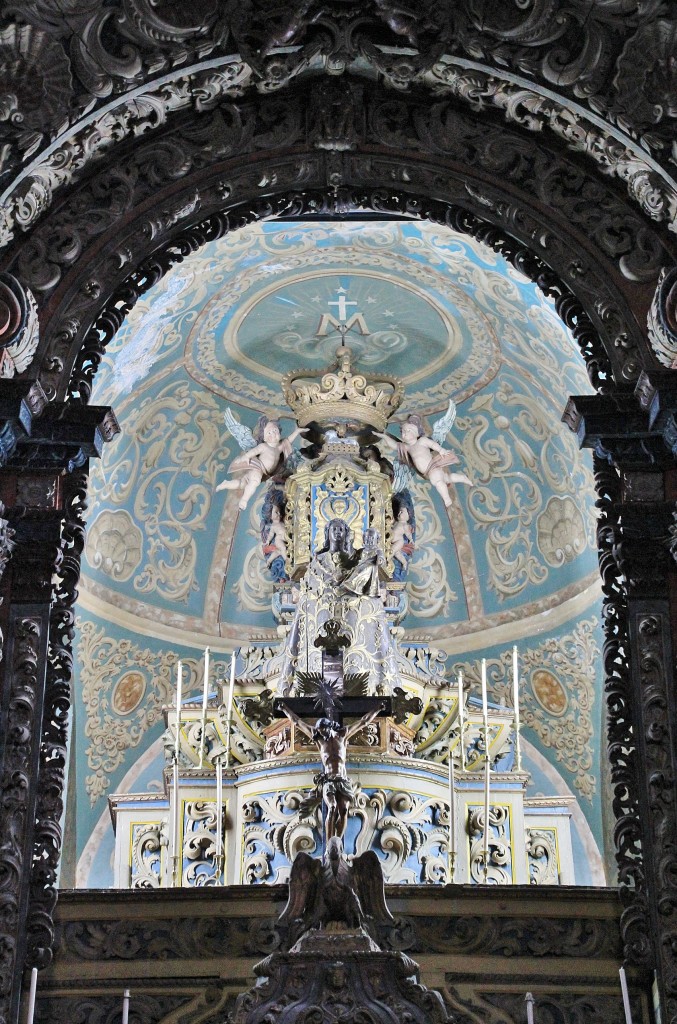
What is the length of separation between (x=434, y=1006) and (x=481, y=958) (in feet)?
2.07

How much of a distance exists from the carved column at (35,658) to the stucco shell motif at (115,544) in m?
3.59

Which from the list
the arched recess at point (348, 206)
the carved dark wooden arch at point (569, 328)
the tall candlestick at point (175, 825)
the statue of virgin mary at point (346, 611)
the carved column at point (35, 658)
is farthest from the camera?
the statue of virgin mary at point (346, 611)

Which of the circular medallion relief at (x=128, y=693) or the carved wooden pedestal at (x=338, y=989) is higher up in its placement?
the circular medallion relief at (x=128, y=693)

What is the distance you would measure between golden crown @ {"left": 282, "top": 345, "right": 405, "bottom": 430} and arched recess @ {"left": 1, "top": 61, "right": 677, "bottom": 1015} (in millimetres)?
2065

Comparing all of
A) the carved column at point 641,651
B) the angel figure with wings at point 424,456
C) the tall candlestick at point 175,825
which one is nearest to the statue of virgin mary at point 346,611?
the angel figure with wings at point 424,456

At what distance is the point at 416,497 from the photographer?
12.4 meters

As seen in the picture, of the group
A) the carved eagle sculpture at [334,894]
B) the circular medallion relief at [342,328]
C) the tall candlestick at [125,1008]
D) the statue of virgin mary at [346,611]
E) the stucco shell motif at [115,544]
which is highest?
the circular medallion relief at [342,328]

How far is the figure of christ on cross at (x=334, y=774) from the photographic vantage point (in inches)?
288

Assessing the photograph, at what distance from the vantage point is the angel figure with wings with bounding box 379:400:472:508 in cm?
1067

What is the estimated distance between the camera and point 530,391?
11.8 m

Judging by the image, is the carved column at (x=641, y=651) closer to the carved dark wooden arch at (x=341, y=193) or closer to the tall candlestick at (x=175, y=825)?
the carved dark wooden arch at (x=341, y=193)

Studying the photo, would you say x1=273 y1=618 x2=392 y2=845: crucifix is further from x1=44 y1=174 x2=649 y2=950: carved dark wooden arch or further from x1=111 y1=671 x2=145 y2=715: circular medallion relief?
x1=111 y1=671 x2=145 y2=715: circular medallion relief

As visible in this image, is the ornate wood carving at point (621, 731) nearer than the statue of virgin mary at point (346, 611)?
Yes

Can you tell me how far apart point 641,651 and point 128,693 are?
5.32 meters
